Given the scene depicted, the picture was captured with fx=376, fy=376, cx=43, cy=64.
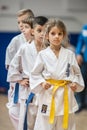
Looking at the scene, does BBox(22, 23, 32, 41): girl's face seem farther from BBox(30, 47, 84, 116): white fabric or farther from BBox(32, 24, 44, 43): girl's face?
BBox(30, 47, 84, 116): white fabric

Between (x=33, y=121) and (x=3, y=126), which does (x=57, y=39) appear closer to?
(x=33, y=121)

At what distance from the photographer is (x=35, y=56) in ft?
9.34

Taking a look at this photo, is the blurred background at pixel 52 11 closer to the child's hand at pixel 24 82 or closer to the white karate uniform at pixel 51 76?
the child's hand at pixel 24 82

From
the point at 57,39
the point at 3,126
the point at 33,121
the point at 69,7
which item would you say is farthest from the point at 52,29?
the point at 69,7

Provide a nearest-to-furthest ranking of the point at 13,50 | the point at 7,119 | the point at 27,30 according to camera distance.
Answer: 1. the point at 27,30
2. the point at 13,50
3. the point at 7,119

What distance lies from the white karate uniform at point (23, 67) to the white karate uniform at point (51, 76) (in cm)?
17

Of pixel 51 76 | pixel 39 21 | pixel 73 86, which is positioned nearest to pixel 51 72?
pixel 51 76

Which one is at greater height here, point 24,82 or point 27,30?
point 27,30

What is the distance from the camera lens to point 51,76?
2643mm

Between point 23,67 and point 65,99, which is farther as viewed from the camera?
point 23,67

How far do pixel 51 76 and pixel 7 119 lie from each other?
5.72ft

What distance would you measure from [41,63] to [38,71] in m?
0.06

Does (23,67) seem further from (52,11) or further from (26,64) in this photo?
(52,11)

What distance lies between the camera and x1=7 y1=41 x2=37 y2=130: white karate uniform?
9.36 feet
